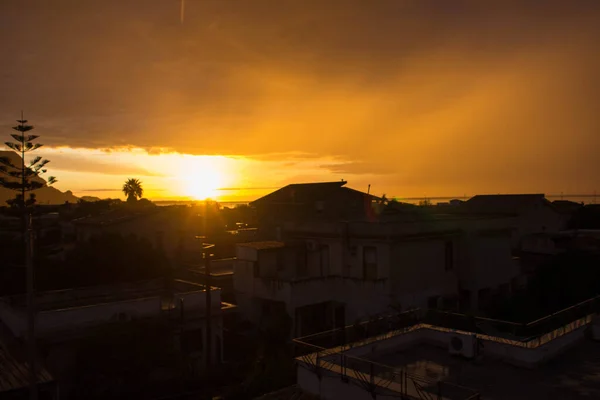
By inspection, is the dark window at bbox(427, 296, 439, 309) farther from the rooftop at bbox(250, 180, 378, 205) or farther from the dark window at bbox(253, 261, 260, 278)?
A: the rooftop at bbox(250, 180, 378, 205)

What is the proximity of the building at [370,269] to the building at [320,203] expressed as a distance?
24.6ft

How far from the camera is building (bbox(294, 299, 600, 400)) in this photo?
791 centimetres

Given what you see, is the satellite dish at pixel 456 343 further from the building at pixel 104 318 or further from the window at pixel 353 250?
the window at pixel 353 250

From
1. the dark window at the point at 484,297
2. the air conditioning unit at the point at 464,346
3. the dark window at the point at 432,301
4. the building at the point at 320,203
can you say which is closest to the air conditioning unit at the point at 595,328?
the air conditioning unit at the point at 464,346

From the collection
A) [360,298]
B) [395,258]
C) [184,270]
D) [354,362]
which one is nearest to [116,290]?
[184,270]

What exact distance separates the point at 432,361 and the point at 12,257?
34.3 metres

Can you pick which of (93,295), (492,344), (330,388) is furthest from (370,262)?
(330,388)

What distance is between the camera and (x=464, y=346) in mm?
10070

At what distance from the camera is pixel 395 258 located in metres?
24.9

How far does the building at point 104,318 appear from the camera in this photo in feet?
57.3

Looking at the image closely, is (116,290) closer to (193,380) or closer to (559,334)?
(193,380)

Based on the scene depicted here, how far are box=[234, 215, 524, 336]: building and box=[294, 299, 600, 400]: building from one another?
1180cm

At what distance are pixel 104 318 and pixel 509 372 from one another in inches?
582

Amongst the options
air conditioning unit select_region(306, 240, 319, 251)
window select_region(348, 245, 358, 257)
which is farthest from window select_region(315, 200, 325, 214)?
window select_region(348, 245, 358, 257)
